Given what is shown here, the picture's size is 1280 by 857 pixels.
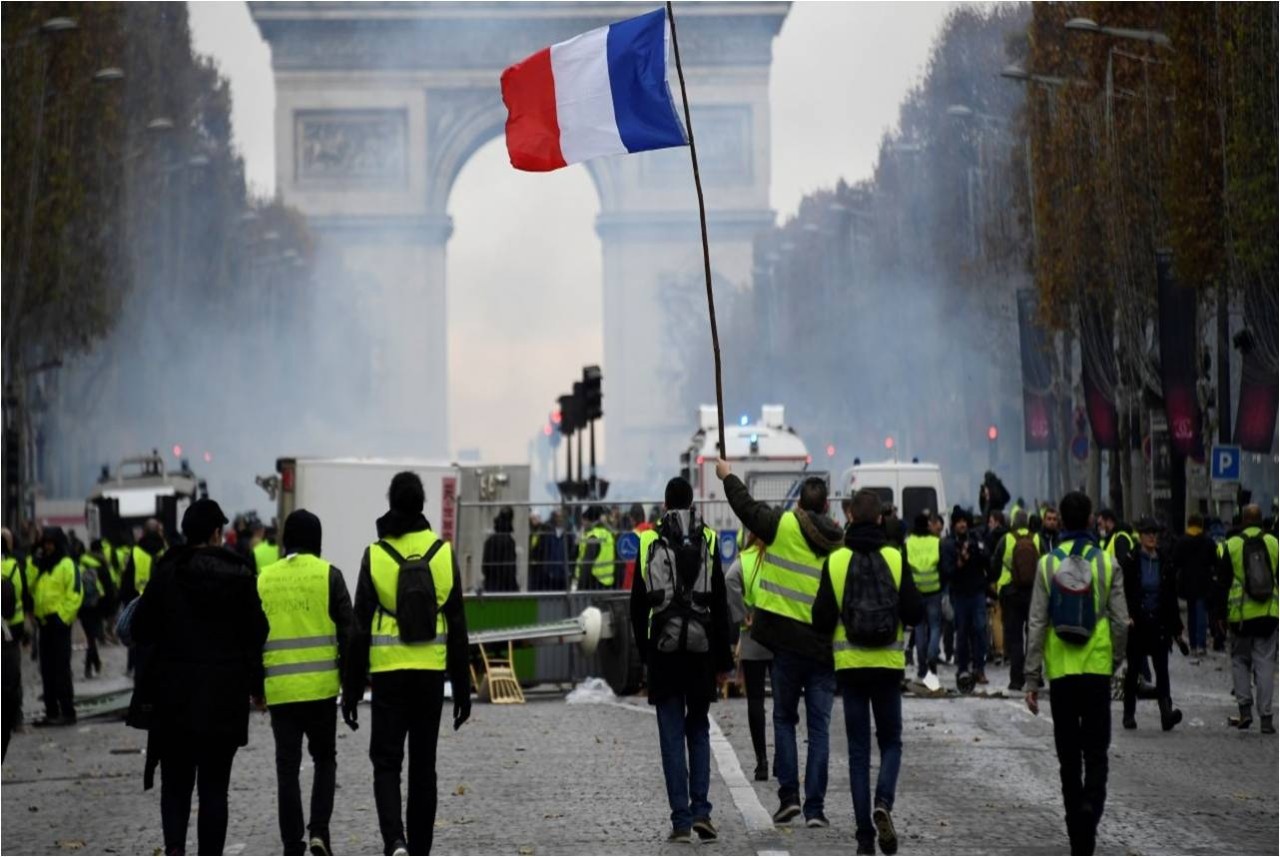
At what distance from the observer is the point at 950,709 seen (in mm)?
19422

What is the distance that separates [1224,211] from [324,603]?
19.8 meters

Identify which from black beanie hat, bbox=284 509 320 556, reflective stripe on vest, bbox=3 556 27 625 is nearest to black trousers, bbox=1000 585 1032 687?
reflective stripe on vest, bbox=3 556 27 625

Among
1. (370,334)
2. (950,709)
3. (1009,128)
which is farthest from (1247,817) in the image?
(370,334)

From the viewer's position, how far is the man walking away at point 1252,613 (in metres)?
17.6

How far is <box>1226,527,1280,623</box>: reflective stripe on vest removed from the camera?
17641 mm

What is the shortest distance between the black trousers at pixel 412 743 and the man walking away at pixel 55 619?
33.1ft

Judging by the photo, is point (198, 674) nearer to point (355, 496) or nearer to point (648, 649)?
point (648, 649)

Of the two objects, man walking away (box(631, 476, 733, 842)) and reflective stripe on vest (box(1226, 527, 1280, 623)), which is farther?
reflective stripe on vest (box(1226, 527, 1280, 623))

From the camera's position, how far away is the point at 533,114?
1488cm

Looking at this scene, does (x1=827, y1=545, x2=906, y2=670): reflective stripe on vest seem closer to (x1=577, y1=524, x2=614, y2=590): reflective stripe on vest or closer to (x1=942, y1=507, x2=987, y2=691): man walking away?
(x1=942, y1=507, x2=987, y2=691): man walking away

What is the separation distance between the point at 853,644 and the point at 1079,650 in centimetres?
87

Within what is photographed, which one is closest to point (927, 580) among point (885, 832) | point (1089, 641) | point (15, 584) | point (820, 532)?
point (15, 584)

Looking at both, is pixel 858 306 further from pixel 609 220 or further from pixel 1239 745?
pixel 1239 745

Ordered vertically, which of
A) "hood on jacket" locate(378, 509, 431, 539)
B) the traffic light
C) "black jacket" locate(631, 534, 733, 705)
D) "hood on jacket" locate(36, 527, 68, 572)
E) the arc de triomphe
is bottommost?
"black jacket" locate(631, 534, 733, 705)
